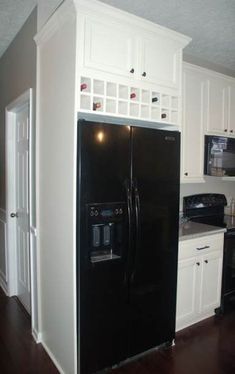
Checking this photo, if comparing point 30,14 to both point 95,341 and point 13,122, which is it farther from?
point 95,341

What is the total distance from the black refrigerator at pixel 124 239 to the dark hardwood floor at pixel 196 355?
102mm

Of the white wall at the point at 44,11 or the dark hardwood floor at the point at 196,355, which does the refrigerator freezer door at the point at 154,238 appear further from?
the white wall at the point at 44,11

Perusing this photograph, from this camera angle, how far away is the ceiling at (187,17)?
77.0 inches

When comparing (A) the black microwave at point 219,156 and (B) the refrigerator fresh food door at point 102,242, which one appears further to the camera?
(A) the black microwave at point 219,156

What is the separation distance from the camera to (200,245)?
2398mm

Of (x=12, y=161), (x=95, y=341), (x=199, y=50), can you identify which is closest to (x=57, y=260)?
(x=95, y=341)

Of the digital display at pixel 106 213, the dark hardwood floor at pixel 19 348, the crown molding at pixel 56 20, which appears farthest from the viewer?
the dark hardwood floor at pixel 19 348

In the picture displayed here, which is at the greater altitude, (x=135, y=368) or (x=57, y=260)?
(x=57, y=260)

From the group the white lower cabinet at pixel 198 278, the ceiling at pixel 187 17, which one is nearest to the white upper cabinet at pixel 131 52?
the ceiling at pixel 187 17

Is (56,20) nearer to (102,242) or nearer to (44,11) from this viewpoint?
(44,11)

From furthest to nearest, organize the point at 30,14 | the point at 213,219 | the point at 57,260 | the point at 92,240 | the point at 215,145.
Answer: the point at 213,219 → the point at 215,145 → the point at 30,14 → the point at 57,260 → the point at 92,240

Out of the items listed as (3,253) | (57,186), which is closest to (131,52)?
(57,186)

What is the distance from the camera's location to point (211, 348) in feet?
7.20

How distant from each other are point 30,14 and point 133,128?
4.61ft
